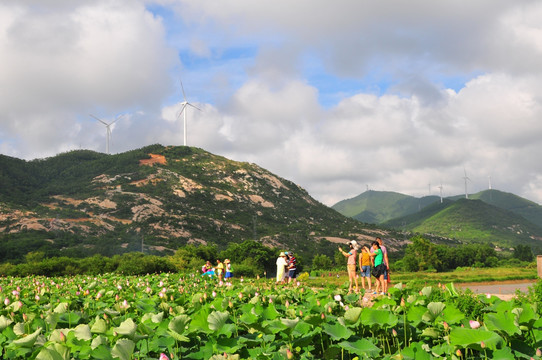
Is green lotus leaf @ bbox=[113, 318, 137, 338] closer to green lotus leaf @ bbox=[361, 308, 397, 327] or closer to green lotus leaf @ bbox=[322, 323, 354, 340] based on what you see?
green lotus leaf @ bbox=[322, 323, 354, 340]

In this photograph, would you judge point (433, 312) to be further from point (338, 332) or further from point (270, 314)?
point (270, 314)

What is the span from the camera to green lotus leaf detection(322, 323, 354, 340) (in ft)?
14.9

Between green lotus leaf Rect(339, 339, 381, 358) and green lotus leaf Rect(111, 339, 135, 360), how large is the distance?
1875 millimetres

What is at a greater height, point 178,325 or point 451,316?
point 178,325

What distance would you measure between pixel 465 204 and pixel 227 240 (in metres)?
121

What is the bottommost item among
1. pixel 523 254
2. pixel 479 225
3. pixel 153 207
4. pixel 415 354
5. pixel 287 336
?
pixel 523 254

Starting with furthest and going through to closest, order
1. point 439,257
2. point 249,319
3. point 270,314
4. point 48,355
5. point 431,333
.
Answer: point 439,257 < point 270,314 < point 249,319 < point 431,333 < point 48,355

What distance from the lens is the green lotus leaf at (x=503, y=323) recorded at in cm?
442

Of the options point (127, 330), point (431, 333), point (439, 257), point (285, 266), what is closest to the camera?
point (127, 330)

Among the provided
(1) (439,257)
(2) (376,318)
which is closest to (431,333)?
(2) (376,318)

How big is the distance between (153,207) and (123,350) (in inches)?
3114

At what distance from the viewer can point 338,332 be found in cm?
469

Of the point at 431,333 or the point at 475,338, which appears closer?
the point at 475,338

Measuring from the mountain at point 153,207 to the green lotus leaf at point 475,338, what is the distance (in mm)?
47842
